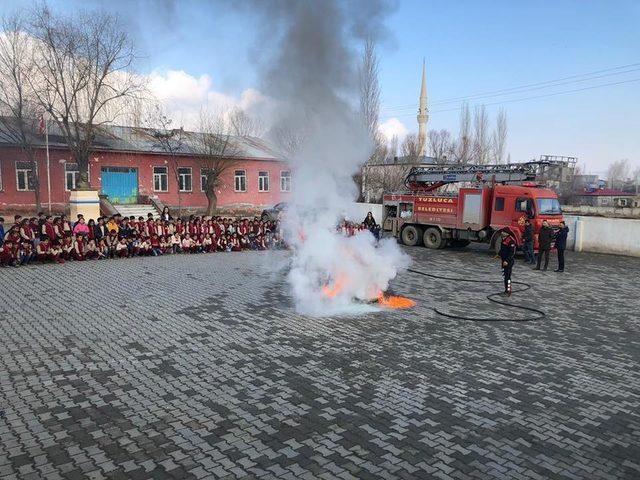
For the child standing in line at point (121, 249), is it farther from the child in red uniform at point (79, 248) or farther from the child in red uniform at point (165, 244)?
the child in red uniform at point (165, 244)

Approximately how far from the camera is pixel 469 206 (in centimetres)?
1948

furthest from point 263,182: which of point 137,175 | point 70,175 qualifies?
point 70,175

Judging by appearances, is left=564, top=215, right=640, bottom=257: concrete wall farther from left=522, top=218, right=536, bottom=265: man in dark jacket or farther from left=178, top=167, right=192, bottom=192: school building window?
left=178, top=167, right=192, bottom=192: school building window

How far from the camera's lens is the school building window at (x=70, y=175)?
93.9ft

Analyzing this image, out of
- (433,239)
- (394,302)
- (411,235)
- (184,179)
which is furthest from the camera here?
(184,179)

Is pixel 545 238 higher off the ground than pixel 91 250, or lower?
higher

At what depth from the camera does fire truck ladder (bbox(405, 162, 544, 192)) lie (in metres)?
18.9

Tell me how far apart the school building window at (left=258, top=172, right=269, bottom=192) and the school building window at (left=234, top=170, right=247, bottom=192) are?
3.77 feet

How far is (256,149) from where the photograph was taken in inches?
1412

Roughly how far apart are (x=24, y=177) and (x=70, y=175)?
7.80ft

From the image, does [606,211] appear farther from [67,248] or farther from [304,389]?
[304,389]

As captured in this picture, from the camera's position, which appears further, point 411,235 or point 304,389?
point 411,235

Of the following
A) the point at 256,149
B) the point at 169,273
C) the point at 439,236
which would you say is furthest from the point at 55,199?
the point at 439,236

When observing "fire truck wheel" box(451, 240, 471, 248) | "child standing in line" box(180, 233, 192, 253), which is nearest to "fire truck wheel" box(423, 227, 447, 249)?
"fire truck wheel" box(451, 240, 471, 248)
